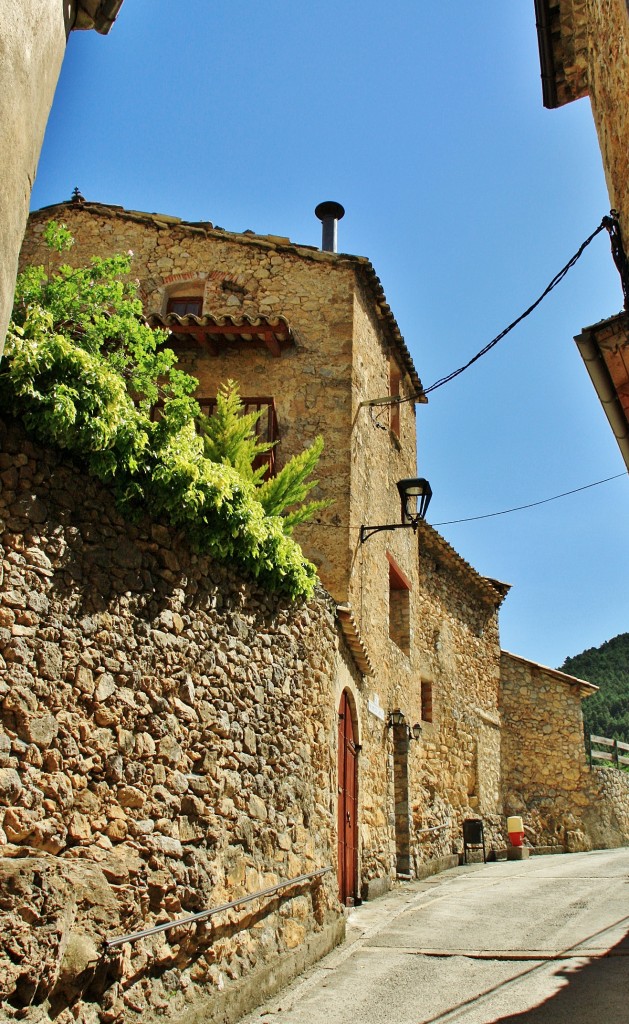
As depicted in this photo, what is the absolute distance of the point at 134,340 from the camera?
570 centimetres

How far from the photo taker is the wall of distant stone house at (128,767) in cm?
406

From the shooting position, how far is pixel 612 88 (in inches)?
247

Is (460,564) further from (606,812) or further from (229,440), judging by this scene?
(229,440)

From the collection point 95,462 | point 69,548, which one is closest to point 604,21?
point 95,462

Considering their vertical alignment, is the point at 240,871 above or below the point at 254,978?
above

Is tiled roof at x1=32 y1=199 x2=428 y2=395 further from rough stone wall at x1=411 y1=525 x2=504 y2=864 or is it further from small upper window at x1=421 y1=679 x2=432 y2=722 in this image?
small upper window at x1=421 y1=679 x2=432 y2=722

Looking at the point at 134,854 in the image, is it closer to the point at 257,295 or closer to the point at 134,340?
the point at 134,340

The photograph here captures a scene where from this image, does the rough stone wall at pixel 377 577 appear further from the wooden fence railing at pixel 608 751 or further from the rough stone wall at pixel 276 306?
the wooden fence railing at pixel 608 751

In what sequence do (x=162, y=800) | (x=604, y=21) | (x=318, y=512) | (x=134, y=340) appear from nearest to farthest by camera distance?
(x=162, y=800), (x=134, y=340), (x=604, y=21), (x=318, y=512)

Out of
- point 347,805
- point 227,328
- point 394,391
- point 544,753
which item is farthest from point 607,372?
point 544,753

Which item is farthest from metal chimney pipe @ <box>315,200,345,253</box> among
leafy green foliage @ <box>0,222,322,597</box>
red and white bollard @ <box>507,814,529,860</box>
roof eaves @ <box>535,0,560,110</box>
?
red and white bollard @ <box>507,814,529,860</box>

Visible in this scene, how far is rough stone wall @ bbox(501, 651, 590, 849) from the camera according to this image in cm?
1784

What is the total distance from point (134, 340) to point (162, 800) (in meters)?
2.95

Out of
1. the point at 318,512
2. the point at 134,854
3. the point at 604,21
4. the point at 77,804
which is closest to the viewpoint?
the point at 77,804
